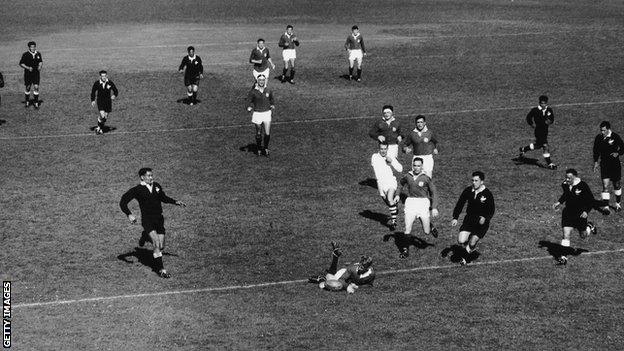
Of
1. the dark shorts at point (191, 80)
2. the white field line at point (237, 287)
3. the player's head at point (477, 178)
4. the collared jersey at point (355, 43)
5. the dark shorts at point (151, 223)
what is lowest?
the white field line at point (237, 287)

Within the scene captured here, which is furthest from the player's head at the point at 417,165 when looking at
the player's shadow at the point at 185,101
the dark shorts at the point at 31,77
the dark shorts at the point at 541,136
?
the dark shorts at the point at 31,77

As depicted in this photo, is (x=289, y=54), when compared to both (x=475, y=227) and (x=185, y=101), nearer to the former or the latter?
(x=185, y=101)

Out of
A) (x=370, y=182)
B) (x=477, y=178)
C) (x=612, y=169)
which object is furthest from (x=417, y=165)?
(x=612, y=169)

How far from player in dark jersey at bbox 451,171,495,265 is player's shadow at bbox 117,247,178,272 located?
6.86m

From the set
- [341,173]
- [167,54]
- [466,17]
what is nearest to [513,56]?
[466,17]

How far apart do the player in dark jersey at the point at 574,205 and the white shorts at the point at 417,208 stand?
2.92 metres

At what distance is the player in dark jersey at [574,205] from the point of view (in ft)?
65.2

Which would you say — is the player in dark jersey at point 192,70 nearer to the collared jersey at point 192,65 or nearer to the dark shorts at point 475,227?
the collared jersey at point 192,65

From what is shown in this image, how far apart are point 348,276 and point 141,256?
5.33m

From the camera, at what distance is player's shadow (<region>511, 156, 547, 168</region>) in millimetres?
27967

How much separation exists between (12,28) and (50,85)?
19.1 metres

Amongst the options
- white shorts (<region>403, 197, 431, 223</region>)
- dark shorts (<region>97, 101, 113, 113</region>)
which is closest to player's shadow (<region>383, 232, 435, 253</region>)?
white shorts (<region>403, 197, 431, 223</region>)

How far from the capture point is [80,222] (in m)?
23.2

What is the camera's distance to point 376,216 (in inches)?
922
